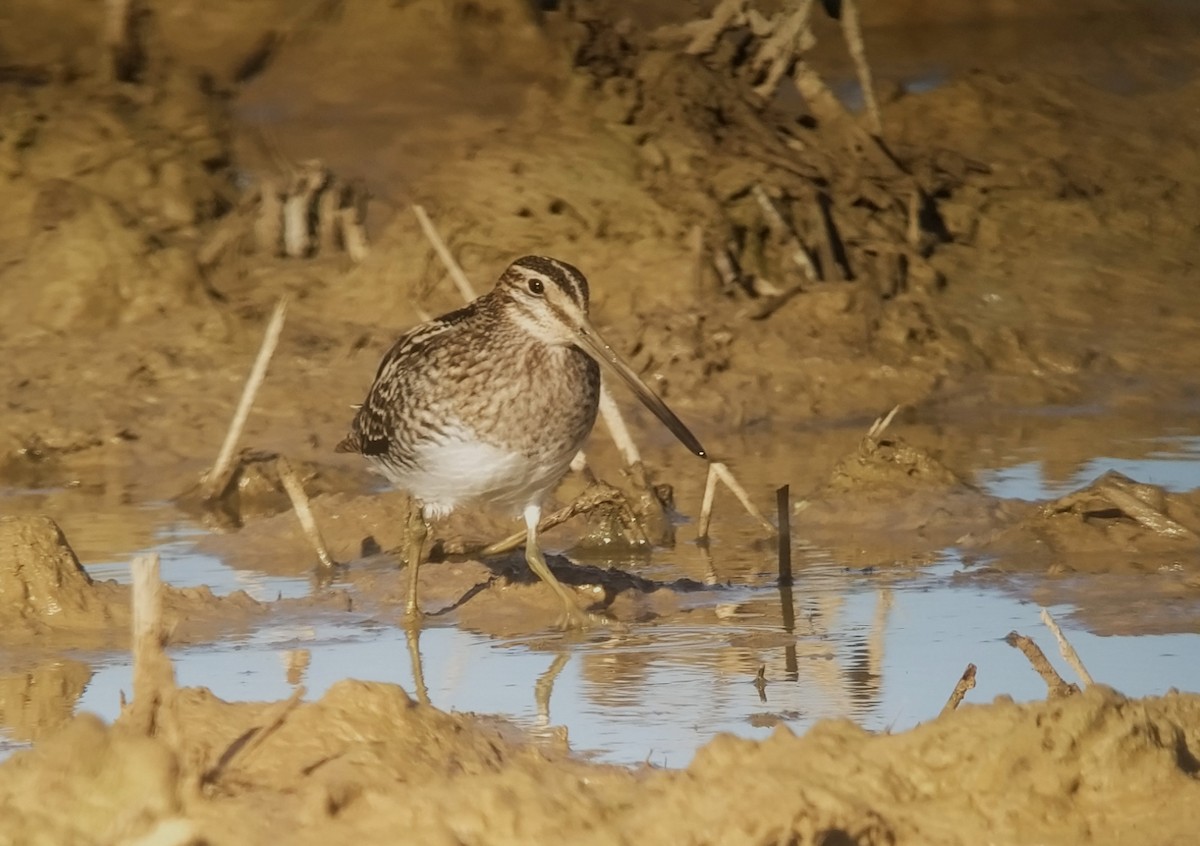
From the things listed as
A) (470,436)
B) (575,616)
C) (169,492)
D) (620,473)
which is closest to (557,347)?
(470,436)

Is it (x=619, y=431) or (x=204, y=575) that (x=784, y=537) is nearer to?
(x=619, y=431)

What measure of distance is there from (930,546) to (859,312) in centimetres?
342

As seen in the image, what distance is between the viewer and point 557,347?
7375 millimetres

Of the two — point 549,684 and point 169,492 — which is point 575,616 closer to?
point 549,684

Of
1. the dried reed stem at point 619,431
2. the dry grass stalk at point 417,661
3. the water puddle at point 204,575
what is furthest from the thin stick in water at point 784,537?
the water puddle at point 204,575

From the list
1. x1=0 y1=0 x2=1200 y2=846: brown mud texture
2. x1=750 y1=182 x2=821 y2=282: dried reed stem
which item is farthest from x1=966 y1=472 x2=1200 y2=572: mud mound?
x1=750 y1=182 x2=821 y2=282: dried reed stem

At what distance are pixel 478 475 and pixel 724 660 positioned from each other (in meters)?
1.12

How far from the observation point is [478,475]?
288 inches

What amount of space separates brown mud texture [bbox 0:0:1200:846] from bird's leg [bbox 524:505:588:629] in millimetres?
158

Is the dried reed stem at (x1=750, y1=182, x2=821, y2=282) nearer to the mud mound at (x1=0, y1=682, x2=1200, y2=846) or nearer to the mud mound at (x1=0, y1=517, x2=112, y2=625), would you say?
the mud mound at (x1=0, y1=517, x2=112, y2=625)

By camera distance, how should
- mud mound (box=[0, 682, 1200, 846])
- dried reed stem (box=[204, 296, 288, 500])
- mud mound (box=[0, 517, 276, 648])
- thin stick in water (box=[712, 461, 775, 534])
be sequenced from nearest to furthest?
mud mound (box=[0, 682, 1200, 846])
mud mound (box=[0, 517, 276, 648])
thin stick in water (box=[712, 461, 775, 534])
dried reed stem (box=[204, 296, 288, 500])

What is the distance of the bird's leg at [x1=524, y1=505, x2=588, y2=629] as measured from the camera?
723 cm

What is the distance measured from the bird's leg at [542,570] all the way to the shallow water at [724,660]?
12 cm

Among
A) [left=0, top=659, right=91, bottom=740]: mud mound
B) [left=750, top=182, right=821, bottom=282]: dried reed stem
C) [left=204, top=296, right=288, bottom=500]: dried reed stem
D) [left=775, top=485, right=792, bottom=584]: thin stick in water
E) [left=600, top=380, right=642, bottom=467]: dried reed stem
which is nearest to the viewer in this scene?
[left=0, top=659, right=91, bottom=740]: mud mound
